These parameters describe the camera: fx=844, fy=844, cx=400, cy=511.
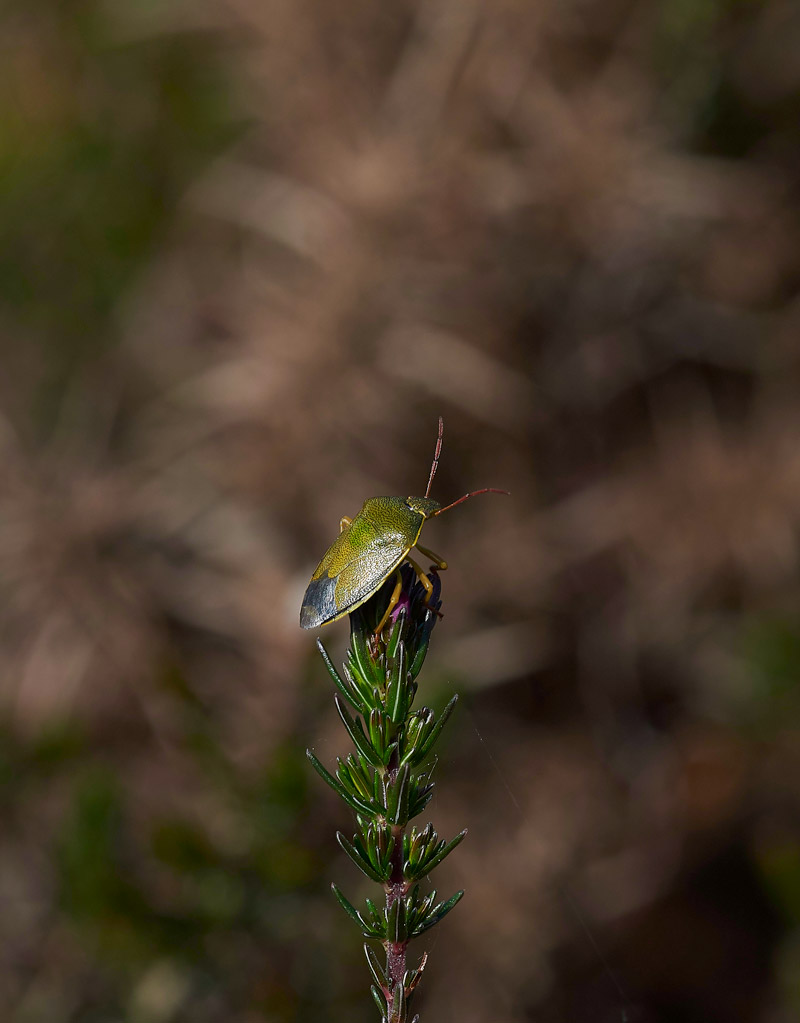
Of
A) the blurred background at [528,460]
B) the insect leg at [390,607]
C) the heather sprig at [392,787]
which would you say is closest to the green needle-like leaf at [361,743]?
the heather sprig at [392,787]

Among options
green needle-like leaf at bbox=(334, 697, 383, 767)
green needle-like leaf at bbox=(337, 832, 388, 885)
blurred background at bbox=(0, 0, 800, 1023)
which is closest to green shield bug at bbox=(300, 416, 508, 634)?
green needle-like leaf at bbox=(334, 697, 383, 767)

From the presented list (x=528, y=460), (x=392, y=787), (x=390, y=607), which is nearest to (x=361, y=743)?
(x=392, y=787)

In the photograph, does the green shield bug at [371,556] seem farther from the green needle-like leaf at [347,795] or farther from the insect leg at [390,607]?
the green needle-like leaf at [347,795]

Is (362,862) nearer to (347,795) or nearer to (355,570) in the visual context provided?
(347,795)

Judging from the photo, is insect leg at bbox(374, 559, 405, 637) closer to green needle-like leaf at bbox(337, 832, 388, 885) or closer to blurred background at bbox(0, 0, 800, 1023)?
green needle-like leaf at bbox(337, 832, 388, 885)

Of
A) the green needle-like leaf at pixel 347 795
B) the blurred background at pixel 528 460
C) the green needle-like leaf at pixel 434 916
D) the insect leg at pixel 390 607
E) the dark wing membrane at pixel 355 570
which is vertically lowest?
the green needle-like leaf at pixel 434 916
